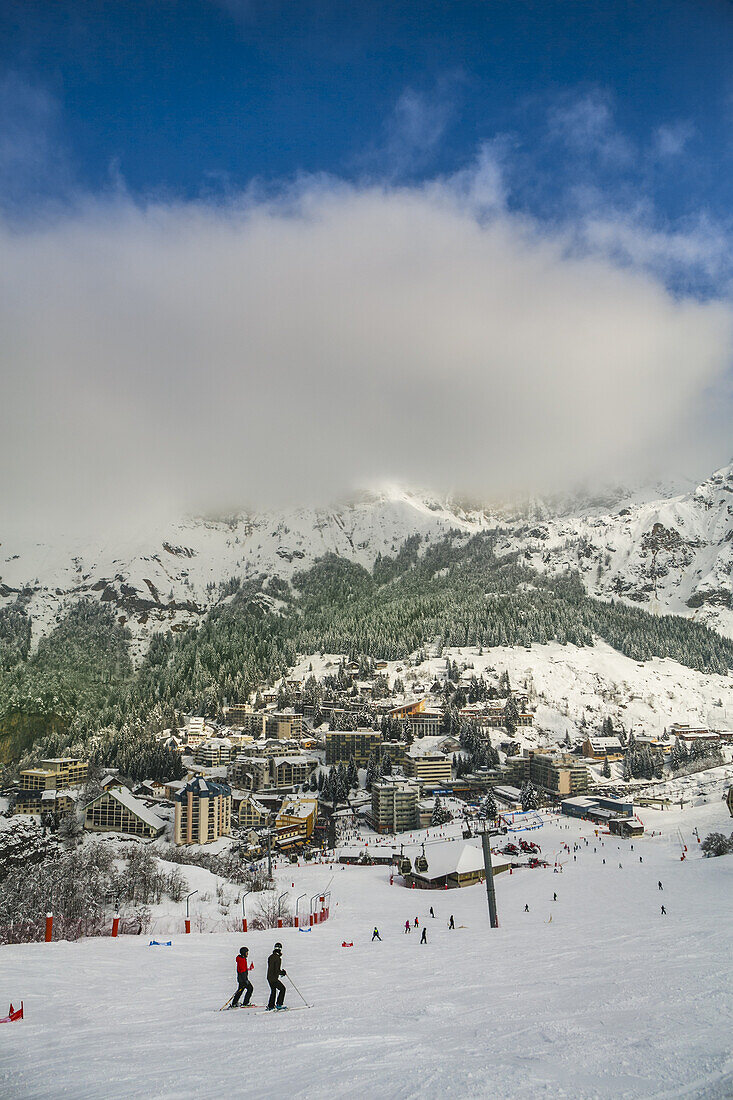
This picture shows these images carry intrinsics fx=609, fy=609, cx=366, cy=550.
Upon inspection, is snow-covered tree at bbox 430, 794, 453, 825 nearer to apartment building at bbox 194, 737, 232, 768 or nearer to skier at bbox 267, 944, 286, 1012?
apartment building at bbox 194, 737, 232, 768

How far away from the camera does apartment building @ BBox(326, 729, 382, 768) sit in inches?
4254

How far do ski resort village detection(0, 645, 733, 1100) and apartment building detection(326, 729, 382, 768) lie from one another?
0.51m

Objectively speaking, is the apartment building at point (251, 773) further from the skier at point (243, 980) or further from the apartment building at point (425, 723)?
the skier at point (243, 980)

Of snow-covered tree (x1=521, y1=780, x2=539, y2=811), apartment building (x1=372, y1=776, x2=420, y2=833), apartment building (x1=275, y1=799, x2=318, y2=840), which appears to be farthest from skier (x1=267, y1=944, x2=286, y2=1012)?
snow-covered tree (x1=521, y1=780, x2=539, y2=811)

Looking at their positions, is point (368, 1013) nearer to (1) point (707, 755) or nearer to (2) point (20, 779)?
(2) point (20, 779)

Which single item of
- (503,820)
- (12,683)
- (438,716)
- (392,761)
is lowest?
(503,820)

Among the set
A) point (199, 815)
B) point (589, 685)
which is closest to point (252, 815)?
point (199, 815)

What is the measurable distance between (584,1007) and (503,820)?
241ft

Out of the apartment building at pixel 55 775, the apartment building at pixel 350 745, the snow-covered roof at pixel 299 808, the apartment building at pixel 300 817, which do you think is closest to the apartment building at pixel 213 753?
the apartment building at pixel 350 745

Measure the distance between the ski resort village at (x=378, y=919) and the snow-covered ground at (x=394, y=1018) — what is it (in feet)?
0.22

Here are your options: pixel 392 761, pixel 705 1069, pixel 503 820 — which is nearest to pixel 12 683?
pixel 392 761

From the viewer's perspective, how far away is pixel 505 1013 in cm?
960

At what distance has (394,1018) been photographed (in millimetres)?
9656

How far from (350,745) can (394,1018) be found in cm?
10302
